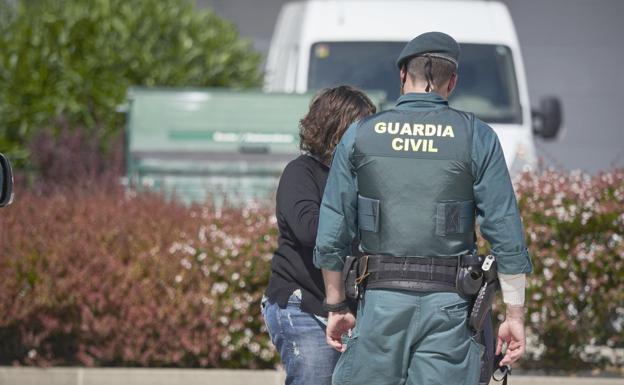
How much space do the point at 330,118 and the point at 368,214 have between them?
2.06 ft

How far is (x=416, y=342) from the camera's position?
397 centimetres

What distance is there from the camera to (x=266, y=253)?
7508mm

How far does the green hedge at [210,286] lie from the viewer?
7488 millimetres

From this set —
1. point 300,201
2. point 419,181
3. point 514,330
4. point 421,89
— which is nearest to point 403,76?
point 421,89

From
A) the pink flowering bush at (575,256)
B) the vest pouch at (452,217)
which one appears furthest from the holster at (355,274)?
the pink flowering bush at (575,256)

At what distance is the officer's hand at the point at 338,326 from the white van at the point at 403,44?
596cm

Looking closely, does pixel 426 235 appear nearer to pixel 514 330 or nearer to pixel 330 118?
pixel 514 330

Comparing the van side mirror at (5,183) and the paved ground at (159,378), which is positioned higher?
the van side mirror at (5,183)

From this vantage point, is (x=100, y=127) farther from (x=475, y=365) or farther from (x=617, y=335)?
(x=475, y=365)

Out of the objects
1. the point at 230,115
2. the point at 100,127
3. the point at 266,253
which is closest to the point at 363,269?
the point at 266,253

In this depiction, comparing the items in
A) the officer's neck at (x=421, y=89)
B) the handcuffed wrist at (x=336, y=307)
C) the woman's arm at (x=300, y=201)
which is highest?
the officer's neck at (x=421, y=89)

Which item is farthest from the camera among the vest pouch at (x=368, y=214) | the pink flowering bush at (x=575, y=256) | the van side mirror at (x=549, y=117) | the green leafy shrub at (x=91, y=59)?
the green leafy shrub at (x=91, y=59)

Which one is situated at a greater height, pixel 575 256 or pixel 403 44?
pixel 403 44

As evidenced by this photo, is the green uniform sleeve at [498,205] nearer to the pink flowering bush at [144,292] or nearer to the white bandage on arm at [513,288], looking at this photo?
the white bandage on arm at [513,288]
